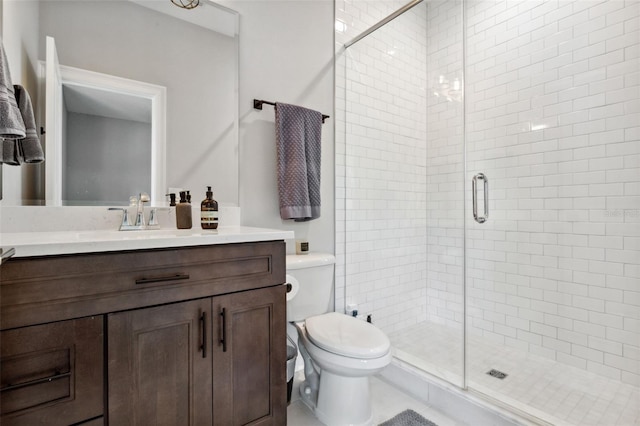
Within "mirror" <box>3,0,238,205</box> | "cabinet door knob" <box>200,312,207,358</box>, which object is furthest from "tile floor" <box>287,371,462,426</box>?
"mirror" <box>3,0,238,205</box>

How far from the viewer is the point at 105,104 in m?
1.42

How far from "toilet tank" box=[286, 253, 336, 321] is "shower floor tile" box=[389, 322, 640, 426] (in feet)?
2.21

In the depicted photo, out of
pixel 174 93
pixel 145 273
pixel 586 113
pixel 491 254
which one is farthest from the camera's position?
pixel 491 254

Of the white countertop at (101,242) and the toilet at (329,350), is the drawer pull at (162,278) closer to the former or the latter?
the white countertop at (101,242)

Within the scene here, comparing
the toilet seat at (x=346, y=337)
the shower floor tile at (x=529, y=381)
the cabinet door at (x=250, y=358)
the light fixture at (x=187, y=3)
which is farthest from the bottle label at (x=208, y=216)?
the shower floor tile at (x=529, y=381)

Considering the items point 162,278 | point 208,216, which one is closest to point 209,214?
point 208,216

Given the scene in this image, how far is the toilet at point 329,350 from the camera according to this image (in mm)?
1417

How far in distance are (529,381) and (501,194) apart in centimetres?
124

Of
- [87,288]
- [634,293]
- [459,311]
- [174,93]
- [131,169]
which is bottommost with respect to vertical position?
[459,311]

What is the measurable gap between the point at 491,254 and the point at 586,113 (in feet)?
Result: 3.61

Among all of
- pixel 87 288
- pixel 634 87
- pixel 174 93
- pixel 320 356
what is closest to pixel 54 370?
pixel 87 288

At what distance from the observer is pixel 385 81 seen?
8.23 ft

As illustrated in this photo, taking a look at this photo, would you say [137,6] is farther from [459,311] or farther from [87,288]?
[459,311]

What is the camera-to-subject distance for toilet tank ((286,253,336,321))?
1.77 m
